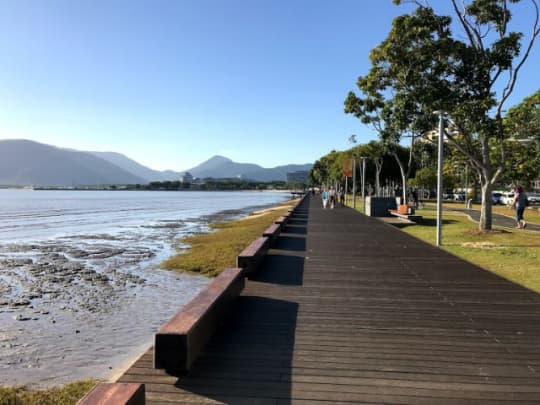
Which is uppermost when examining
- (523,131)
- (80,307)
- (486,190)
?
(523,131)

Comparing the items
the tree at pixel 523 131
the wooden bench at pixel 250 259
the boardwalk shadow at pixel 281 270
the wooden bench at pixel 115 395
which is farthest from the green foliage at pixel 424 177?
the wooden bench at pixel 115 395

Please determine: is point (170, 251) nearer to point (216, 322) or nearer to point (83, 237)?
point (83, 237)

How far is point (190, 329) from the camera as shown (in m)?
3.85

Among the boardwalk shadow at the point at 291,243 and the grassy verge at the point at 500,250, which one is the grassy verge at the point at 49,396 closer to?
the grassy verge at the point at 500,250

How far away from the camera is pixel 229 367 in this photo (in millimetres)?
3984

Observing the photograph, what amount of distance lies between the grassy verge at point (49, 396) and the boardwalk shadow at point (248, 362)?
3.97 feet

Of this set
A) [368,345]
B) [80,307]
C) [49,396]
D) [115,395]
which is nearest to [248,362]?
[368,345]

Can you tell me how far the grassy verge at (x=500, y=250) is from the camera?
8583 mm

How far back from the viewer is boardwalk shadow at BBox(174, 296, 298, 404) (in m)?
3.52

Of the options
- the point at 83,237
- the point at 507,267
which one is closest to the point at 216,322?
the point at 507,267

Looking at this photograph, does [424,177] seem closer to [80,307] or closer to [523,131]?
[523,131]

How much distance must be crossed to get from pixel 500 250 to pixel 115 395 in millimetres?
11300

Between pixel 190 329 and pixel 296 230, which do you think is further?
pixel 296 230

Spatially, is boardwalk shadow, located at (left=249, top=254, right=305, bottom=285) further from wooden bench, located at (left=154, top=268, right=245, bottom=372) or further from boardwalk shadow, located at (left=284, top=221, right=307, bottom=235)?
boardwalk shadow, located at (left=284, top=221, right=307, bottom=235)
